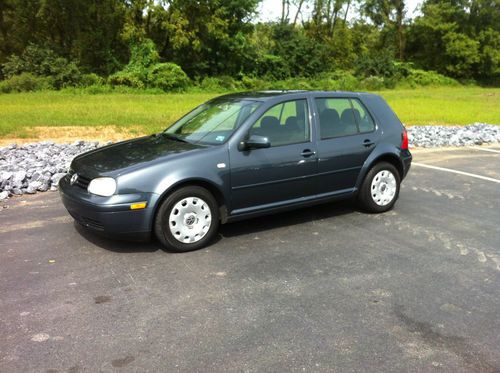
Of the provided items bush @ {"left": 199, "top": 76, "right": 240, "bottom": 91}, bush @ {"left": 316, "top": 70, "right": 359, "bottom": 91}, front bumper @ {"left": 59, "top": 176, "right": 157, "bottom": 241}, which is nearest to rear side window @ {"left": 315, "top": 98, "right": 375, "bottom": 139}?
front bumper @ {"left": 59, "top": 176, "right": 157, "bottom": 241}

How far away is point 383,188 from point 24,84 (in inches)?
960

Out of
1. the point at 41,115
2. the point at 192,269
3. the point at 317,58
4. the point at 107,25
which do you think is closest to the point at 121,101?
the point at 41,115

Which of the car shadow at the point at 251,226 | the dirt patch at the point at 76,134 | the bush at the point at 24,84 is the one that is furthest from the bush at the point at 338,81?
the car shadow at the point at 251,226

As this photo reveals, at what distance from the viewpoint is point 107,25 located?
34.3 m

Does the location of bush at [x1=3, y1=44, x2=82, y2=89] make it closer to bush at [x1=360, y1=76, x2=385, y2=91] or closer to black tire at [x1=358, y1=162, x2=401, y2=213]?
bush at [x1=360, y1=76, x2=385, y2=91]

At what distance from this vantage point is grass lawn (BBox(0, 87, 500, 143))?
528 inches

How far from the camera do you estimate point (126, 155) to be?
17.6 ft

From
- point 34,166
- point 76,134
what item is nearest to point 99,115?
point 76,134

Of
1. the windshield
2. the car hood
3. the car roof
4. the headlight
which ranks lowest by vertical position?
the headlight

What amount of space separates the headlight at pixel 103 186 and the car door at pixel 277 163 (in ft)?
4.05

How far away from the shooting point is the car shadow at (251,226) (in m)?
5.28

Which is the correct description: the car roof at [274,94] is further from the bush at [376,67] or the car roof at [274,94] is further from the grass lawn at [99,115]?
the bush at [376,67]

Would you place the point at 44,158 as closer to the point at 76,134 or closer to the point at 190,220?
the point at 76,134

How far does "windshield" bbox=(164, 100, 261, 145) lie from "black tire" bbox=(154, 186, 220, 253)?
63 centimetres
